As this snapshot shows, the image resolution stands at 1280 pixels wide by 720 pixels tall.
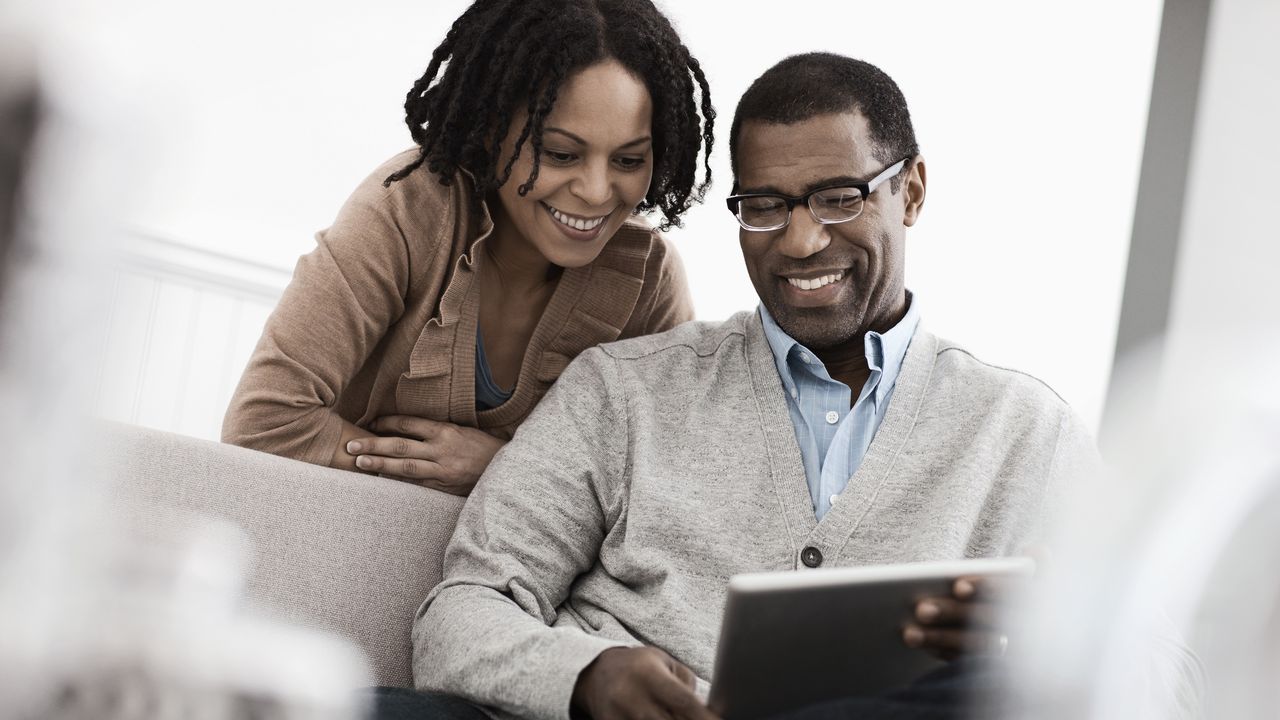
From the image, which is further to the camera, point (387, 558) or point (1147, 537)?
point (387, 558)

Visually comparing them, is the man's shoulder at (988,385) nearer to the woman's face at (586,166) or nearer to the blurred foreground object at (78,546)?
the woman's face at (586,166)

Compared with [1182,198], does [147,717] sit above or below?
below

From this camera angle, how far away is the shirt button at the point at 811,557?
138 centimetres

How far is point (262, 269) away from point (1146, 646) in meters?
2.34

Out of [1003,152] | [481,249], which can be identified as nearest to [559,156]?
[481,249]

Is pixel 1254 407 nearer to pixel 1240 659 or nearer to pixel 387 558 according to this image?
pixel 1240 659

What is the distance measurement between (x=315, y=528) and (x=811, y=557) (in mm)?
563

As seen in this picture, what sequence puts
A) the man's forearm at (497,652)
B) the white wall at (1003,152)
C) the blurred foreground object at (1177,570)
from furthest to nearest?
1. the white wall at (1003,152)
2. the man's forearm at (497,652)
3. the blurred foreground object at (1177,570)

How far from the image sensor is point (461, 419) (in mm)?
1738

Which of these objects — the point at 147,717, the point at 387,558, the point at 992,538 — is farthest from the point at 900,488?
the point at 147,717

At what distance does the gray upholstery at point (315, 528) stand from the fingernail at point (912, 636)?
0.69 meters

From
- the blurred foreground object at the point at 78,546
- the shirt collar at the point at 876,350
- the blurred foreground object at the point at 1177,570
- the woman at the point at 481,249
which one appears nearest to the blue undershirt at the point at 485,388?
the woman at the point at 481,249

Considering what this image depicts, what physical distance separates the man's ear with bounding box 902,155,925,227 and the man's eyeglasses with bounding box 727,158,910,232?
0.28ft

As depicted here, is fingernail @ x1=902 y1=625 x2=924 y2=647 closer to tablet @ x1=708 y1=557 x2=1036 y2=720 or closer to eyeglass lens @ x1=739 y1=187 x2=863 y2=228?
tablet @ x1=708 y1=557 x2=1036 y2=720
